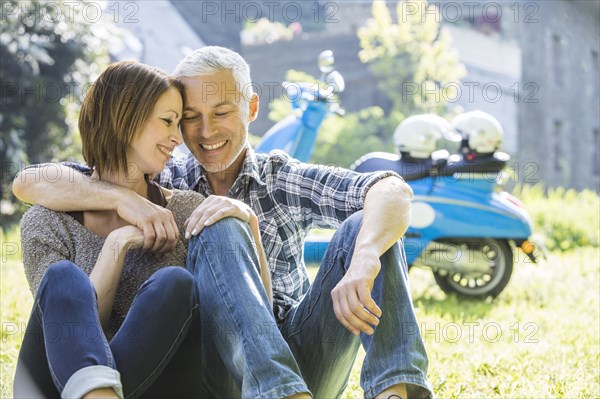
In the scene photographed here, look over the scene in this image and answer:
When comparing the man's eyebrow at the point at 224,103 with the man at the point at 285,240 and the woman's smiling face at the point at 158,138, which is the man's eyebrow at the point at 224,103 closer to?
the man at the point at 285,240

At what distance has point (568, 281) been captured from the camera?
428 centimetres

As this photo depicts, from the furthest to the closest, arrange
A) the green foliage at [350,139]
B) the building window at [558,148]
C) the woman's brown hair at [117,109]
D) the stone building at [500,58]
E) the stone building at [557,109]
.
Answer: the green foliage at [350,139] < the building window at [558,148] < the stone building at [500,58] < the stone building at [557,109] < the woman's brown hair at [117,109]

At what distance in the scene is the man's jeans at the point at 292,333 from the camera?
1370 mm

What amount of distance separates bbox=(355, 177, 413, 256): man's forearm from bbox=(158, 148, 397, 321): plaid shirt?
152 millimetres

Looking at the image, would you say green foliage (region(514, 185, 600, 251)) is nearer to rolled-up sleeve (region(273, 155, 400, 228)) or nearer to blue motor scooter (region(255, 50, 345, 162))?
blue motor scooter (region(255, 50, 345, 162))

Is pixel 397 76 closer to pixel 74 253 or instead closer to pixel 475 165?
pixel 475 165

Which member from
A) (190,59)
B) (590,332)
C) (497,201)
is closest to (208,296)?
(190,59)

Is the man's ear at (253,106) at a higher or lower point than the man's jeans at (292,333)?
higher

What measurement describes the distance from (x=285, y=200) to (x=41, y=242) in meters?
0.59

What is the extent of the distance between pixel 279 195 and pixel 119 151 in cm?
41

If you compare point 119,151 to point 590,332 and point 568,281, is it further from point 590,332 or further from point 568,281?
point 568,281

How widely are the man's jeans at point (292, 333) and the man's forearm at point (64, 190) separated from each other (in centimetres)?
27

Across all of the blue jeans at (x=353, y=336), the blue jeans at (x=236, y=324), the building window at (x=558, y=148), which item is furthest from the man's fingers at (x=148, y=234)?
the building window at (x=558, y=148)

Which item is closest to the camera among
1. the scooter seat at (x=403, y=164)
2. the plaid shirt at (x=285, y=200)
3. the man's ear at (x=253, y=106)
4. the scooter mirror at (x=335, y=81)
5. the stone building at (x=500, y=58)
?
the plaid shirt at (x=285, y=200)
